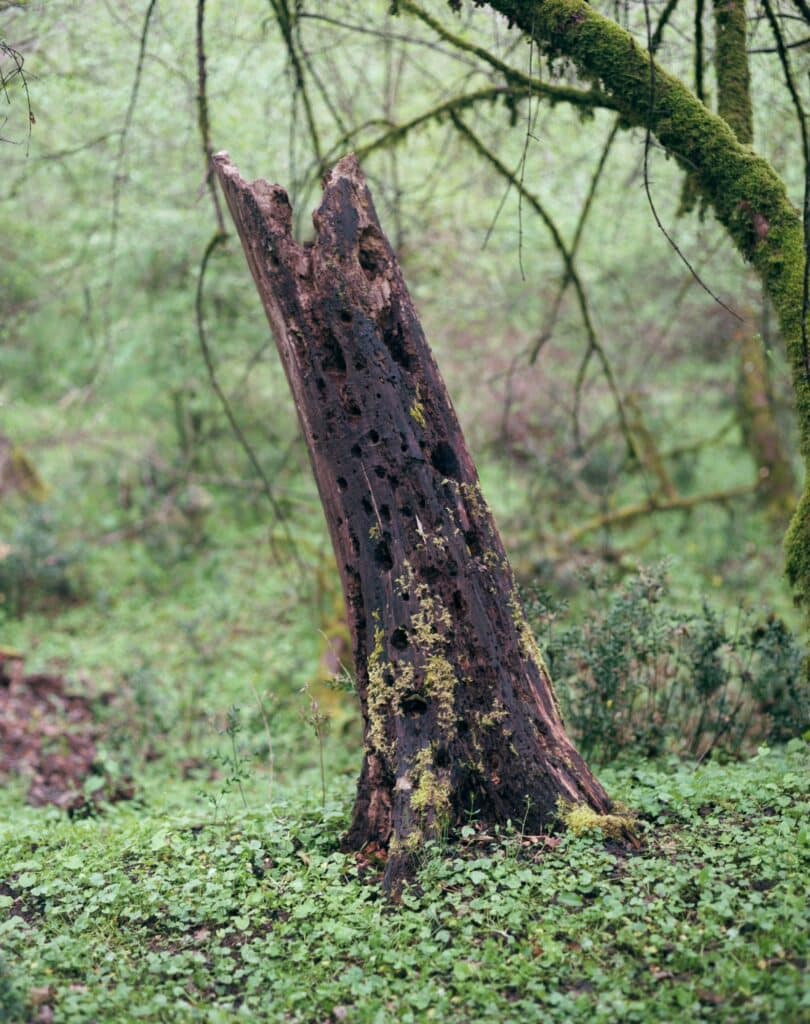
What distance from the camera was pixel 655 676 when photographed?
18.4 feet

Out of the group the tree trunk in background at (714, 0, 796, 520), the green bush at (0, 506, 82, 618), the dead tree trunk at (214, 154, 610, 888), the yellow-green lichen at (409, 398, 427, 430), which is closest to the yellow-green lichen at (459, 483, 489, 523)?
the dead tree trunk at (214, 154, 610, 888)

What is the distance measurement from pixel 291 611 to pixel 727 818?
23.2 ft

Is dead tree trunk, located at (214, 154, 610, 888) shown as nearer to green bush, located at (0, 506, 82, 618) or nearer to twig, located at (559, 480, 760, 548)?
twig, located at (559, 480, 760, 548)

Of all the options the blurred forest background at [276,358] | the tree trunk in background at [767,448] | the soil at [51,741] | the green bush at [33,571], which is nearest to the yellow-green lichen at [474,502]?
the blurred forest background at [276,358]

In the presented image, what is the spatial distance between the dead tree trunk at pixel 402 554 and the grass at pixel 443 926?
24cm

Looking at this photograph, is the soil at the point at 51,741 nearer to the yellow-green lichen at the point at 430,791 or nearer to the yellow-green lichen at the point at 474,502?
the yellow-green lichen at the point at 430,791

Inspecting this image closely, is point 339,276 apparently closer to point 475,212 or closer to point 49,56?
point 49,56

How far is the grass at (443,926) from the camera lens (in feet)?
9.48

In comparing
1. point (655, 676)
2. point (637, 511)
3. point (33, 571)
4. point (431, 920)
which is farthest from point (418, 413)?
point (33, 571)

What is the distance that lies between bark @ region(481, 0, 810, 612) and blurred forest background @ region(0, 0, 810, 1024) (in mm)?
248

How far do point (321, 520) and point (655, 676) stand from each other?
686 cm

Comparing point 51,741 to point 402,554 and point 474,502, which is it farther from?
point 474,502

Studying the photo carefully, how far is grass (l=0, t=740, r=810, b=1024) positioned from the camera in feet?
9.48

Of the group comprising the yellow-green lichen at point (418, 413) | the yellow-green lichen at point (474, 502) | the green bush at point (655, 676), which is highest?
the yellow-green lichen at point (418, 413)
